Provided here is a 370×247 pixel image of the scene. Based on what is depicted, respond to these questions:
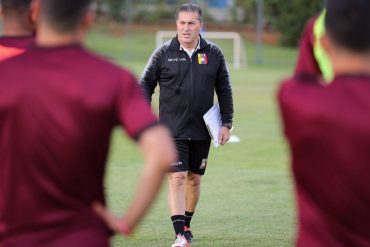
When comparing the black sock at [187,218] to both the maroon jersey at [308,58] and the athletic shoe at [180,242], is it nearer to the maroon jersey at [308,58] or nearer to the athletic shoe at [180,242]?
the athletic shoe at [180,242]

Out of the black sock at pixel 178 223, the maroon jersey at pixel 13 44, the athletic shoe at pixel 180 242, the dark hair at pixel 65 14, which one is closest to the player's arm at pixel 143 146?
the dark hair at pixel 65 14

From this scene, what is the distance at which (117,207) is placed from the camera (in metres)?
11.8

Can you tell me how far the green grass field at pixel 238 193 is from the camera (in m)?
10.1

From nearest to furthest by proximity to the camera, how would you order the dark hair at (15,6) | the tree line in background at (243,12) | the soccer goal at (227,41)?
the dark hair at (15,6), the soccer goal at (227,41), the tree line in background at (243,12)

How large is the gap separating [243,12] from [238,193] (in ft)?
125

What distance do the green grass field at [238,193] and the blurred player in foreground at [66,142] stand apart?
3.07 feet

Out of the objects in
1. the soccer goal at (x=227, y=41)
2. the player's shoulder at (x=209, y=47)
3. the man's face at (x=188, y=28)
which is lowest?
the soccer goal at (x=227, y=41)

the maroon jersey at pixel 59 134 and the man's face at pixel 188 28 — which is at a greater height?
the maroon jersey at pixel 59 134

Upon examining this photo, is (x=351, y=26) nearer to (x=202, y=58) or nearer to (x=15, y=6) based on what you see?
(x=15, y=6)

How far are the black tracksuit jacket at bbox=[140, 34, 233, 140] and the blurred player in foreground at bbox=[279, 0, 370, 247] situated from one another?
5612 mm

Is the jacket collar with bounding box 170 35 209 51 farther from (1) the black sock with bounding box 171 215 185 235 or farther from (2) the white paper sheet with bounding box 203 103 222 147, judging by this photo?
(1) the black sock with bounding box 171 215 185 235

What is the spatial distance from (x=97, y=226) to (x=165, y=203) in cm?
805

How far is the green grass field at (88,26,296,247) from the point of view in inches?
400

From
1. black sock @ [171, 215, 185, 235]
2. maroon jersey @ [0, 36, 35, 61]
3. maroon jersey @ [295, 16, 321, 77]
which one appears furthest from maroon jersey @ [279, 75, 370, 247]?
black sock @ [171, 215, 185, 235]
